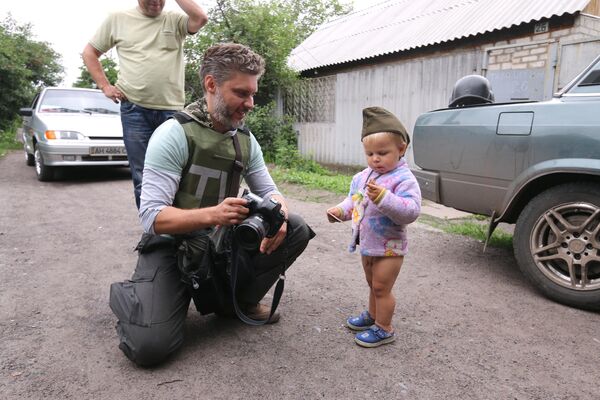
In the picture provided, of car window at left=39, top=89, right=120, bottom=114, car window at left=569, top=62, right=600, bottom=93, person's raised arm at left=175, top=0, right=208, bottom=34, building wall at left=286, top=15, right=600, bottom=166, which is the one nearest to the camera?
car window at left=569, top=62, right=600, bottom=93

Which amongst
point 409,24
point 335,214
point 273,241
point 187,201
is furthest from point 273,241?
point 409,24

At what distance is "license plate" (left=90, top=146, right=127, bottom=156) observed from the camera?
7.47m

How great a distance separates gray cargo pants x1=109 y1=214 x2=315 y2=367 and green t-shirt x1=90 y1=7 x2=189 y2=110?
147cm

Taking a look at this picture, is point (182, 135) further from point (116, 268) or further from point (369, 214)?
point (116, 268)

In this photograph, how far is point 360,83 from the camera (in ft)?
32.6

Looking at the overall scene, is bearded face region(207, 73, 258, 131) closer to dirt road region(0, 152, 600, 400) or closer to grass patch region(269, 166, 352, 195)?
dirt road region(0, 152, 600, 400)

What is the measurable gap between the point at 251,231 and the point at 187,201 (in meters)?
0.55

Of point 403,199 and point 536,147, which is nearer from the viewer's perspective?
point 403,199

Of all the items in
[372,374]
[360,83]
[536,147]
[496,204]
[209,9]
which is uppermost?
[209,9]

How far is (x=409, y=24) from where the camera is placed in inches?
400

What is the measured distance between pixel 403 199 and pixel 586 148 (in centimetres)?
147

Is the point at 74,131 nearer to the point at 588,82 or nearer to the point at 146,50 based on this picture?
the point at 146,50

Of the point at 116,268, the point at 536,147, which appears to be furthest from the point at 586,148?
the point at 116,268

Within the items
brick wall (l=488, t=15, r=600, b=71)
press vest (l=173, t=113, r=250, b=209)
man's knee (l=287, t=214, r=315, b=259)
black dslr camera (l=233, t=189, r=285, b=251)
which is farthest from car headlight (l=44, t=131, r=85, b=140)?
brick wall (l=488, t=15, r=600, b=71)
